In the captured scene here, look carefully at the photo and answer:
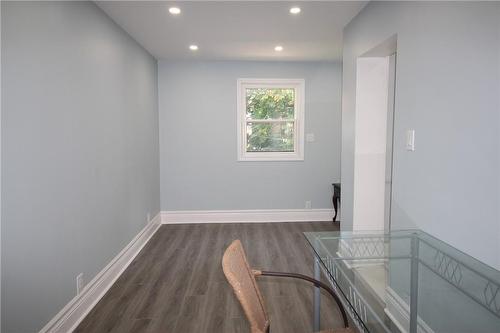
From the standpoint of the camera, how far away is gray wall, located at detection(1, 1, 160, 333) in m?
1.71

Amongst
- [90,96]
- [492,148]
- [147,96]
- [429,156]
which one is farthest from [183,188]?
[492,148]

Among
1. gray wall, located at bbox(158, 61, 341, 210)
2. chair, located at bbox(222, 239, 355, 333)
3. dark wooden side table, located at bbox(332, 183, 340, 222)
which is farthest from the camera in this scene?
gray wall, located at bbox(158, 61, 341, 210)

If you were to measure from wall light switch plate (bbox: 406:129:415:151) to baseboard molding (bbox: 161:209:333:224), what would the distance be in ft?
10.2

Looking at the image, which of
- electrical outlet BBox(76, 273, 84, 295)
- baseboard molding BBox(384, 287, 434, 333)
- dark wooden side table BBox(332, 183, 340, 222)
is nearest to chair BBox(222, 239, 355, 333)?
baseboard molding BBox(384, 287, 434, 333)

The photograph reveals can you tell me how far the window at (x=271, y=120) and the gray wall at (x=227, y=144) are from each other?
0.10 m

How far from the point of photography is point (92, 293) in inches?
102

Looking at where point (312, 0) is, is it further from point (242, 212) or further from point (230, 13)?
point (242, 212)

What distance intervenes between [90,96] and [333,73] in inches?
140

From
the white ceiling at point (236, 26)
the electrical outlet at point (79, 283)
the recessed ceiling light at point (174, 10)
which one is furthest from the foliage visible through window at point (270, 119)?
the electrical outlet at point (79, 283)

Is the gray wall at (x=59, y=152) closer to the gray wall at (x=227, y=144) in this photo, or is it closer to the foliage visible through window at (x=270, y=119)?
the gray wall at (x=227, y=144)

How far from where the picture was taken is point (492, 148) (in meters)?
1.59

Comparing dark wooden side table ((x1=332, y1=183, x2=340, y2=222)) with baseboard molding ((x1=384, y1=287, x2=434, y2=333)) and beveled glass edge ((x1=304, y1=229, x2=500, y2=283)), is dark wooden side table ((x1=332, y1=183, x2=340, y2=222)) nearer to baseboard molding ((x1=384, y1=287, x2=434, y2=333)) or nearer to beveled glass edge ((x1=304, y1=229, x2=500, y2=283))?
beveled glass edge ((x1=304, y1=229, x2=500, y2=283))

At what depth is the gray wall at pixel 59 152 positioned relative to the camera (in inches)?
67.3

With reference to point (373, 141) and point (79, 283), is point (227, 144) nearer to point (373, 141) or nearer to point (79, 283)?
point (373, 141)
